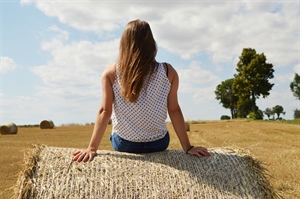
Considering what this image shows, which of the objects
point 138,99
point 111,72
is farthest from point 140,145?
point 111,72

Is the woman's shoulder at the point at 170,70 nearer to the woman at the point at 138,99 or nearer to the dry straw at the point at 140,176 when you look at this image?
the woman at the point at 138,99

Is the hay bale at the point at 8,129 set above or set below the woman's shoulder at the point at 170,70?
below

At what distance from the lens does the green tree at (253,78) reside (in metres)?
45.4

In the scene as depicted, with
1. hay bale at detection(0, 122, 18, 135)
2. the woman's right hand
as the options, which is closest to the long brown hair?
the woman's right hand

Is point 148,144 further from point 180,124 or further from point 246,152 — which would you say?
point 246,152

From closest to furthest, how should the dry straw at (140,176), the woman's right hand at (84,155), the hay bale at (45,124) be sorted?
the dry straw at (140,176) < the woman's right hand at (84,155) < the hay bale at (45,124)

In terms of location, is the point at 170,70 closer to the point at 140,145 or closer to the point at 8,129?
the point at 140,145

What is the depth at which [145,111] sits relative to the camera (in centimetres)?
439

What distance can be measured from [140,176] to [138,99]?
0.80 m

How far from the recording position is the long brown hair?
4230mm

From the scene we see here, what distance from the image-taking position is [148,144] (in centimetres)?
452

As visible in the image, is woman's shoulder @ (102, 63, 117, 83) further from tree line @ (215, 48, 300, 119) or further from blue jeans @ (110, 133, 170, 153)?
tree line @ (215, 48, 300, 119)

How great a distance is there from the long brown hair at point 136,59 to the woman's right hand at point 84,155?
2.19 ft

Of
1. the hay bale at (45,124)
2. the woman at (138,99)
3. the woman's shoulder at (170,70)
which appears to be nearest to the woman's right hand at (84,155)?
the woman at (138,99)
